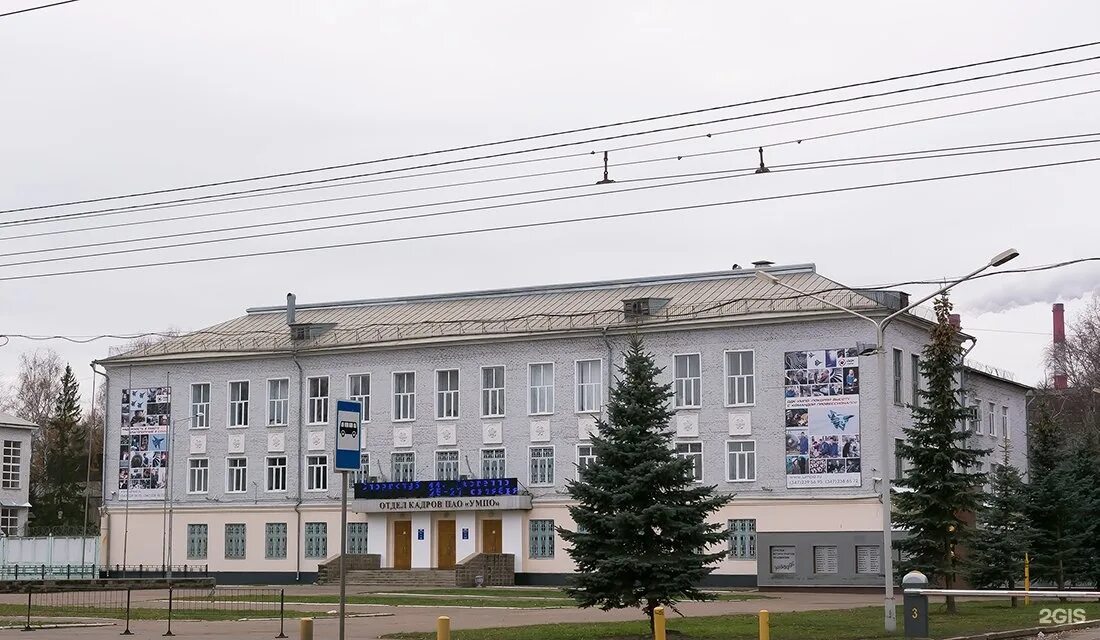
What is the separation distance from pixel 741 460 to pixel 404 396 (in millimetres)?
15237

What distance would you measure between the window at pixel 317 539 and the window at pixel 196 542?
5776 mm

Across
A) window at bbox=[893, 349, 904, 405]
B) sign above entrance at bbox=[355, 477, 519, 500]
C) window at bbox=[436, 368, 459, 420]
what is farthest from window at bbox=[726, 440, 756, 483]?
window at bbox=[436, 368, 459, 420]

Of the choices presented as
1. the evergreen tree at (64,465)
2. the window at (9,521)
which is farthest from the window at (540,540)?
the evergreen tree at (64,465)

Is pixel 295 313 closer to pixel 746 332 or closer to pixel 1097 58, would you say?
pixel 746 332

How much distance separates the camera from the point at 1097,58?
850 inches

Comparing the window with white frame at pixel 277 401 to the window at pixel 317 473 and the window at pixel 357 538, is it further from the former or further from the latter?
the window at pixel 357 538

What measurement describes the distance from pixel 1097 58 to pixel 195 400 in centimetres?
5321

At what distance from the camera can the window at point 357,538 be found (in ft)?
209

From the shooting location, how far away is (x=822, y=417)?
5541 cm

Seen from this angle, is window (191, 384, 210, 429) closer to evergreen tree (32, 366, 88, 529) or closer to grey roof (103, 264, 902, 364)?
grey roof (103, 264, 902, 364)

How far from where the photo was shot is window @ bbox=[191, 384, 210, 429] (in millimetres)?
68375

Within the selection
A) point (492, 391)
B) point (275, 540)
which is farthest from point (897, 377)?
point (275, 540)

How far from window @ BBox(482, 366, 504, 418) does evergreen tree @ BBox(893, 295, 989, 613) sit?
26152 millimetres

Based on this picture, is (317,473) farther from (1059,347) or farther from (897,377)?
(1059,347)
